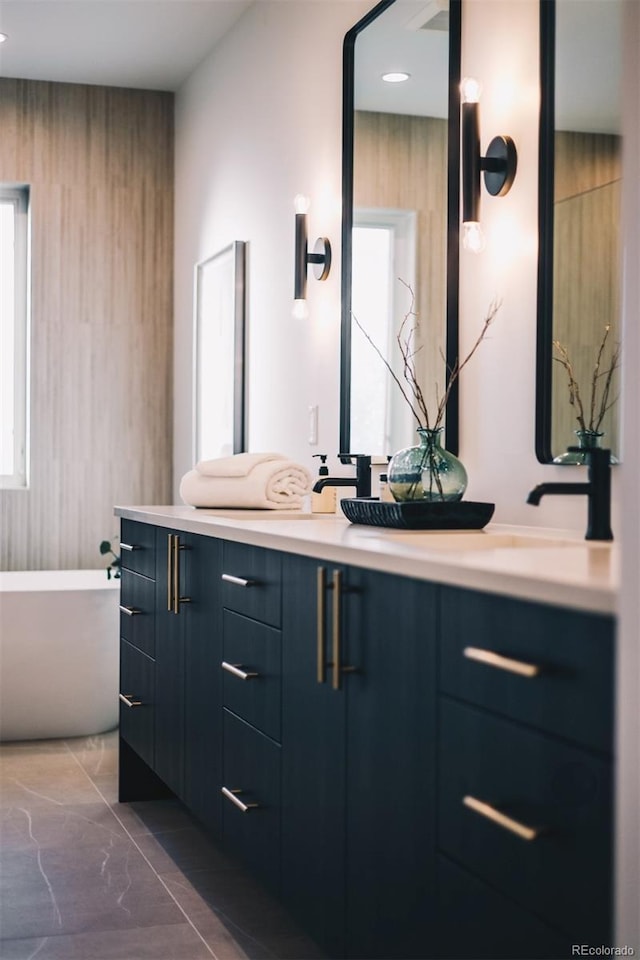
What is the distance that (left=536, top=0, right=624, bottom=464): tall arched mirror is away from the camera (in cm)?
185

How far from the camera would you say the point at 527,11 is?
2100mm

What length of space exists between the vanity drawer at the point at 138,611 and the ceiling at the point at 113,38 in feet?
6.84

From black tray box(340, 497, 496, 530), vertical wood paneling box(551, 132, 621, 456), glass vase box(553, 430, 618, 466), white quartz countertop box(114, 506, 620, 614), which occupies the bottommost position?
white quartz countertop box(114, 506, 620, 614)

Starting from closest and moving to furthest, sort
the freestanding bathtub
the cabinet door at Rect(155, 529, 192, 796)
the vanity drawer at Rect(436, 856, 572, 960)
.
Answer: the vanity drawer at Rect(436, 856, 572, 960)
the cabinet door at Rect(155, 529, 192, 796)
the freestanding bathtub

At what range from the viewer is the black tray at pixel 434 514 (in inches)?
79.1

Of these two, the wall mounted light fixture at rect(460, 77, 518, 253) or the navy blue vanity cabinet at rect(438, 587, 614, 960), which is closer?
the navy blue vanity cabinet at rect(438, 587, 614, 960)

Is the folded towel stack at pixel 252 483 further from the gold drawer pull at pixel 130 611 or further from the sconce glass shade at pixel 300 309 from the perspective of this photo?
the sconce glass shade at pixel 300 309

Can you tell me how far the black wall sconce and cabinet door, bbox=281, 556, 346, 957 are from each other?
4.83 feet

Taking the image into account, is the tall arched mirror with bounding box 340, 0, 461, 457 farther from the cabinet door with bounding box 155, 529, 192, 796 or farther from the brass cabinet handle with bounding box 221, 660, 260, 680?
the brass cabinet handle with bounding box 221, 660, 260, 680

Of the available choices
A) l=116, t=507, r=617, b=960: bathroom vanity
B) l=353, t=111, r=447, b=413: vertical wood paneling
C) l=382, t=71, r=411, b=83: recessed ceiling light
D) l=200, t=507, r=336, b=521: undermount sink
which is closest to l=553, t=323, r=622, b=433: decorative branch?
l=116, t=507, r=617, b=960: bathroom vanity

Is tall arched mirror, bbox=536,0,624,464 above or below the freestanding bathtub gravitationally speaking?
above

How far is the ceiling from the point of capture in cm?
386

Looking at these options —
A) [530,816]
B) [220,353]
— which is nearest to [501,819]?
[530,816]

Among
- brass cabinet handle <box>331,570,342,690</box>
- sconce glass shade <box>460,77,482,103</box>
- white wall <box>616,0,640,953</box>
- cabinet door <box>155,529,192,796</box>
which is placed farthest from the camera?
cabinet door <box>155,529,192,796</box>
